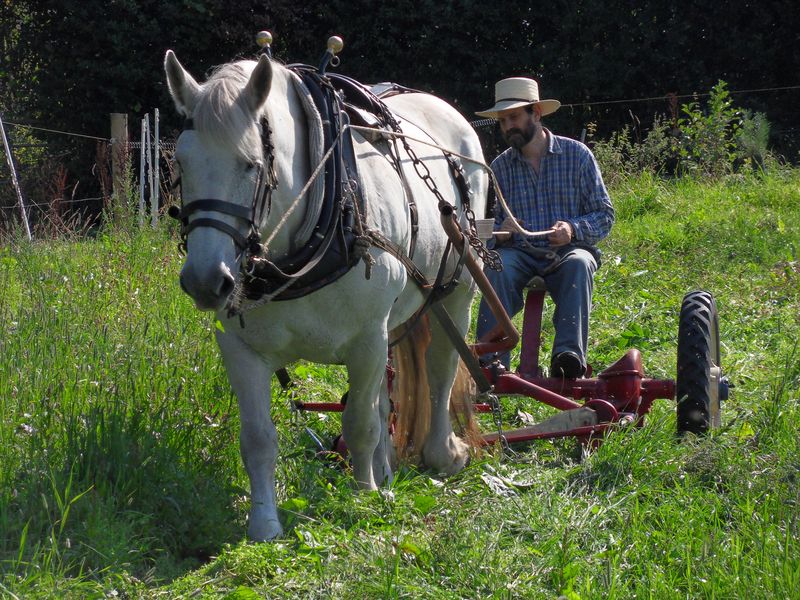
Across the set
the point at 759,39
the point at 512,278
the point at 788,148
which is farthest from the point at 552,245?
the point at 759,39

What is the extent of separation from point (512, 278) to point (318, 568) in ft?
7.01

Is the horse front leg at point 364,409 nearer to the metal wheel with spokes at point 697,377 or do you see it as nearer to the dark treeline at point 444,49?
the metal wheel with spokes at point 697,377

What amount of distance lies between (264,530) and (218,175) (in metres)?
1.18

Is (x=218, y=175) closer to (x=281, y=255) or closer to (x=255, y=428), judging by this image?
(x=281, y=255)

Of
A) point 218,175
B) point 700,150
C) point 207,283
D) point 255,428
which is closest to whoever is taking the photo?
point 207,283

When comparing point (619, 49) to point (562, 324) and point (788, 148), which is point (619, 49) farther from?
point (562, 324)

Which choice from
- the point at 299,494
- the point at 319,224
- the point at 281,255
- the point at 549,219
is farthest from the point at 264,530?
the point at 549,219

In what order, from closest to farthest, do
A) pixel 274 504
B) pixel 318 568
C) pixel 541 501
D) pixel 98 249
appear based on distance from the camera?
pixel 318 568 → pixel 274 504 → pixel 541 501 → pixel 98 249

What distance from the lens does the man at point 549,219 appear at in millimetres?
4457

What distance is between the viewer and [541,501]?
3471 millimetres

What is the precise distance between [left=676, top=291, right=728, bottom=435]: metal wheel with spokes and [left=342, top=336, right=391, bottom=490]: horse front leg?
4.27ft

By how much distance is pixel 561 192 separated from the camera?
15.9 ft

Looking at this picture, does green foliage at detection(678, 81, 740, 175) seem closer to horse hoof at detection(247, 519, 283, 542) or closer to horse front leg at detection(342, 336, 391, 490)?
horse front leg at detection(342, 336, 391, 490)

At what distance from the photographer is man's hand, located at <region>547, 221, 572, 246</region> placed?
4590 millimetres
